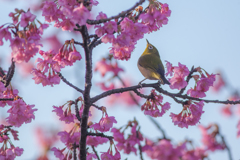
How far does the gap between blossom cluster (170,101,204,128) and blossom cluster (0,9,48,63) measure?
6.24 feet

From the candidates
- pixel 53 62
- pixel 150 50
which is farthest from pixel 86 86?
pixel 150 50

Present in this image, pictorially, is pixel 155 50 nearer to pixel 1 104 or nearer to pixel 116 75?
pixel 116 75

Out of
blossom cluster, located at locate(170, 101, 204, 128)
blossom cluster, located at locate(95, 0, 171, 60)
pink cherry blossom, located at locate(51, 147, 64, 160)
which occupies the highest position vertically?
blossom cluster, located at locate(95, 0, 171, 60)

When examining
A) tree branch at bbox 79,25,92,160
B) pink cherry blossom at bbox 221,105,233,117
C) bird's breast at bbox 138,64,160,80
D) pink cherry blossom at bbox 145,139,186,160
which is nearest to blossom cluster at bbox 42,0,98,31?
tree branch at bbox 79,25,92,160

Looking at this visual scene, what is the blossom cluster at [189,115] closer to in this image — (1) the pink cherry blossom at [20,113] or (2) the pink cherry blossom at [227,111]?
(1) the pink cherry blossom at [20,113]

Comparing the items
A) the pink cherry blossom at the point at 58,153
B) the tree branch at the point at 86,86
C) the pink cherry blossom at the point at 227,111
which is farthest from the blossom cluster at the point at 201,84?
the pink cherry blossom at the point at 227,111

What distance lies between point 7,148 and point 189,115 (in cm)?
240

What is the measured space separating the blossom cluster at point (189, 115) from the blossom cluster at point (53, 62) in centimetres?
144

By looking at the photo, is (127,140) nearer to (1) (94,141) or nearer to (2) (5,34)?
(1) (94,141)

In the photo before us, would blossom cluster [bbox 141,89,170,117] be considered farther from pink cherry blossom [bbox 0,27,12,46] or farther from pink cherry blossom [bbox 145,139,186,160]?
pink cherry blossom [bbox 0,27,12,46]

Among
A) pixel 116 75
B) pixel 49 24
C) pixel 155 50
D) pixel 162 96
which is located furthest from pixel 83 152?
pixel 155 50

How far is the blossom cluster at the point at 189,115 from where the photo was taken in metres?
3.58

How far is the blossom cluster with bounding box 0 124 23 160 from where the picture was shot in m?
3.81

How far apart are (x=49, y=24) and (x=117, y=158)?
72.5 inches
